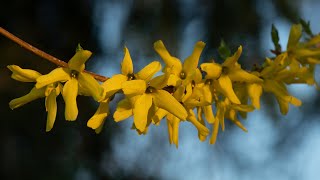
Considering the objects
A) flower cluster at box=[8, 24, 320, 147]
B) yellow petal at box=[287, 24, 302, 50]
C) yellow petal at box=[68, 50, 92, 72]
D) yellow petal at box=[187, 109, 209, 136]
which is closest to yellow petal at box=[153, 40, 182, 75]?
flower cluster at box=[8, 24, 320, 147]

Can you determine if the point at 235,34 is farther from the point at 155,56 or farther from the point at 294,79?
the point at 294,79

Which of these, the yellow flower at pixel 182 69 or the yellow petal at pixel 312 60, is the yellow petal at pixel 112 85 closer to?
the yellow flower at pixel 182 69

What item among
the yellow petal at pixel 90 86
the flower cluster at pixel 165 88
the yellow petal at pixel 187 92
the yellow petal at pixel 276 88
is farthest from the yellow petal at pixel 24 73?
the yellow petal at pixel 276 88

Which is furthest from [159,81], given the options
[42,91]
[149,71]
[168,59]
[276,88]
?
[276,88]

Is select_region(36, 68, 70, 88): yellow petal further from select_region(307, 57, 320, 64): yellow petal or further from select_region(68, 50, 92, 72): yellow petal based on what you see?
select_region(307, 57, 320, 64): yellow petal

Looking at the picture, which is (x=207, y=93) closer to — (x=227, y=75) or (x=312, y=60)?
(x=227, y=75)

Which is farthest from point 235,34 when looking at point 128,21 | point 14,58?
point 14,58
